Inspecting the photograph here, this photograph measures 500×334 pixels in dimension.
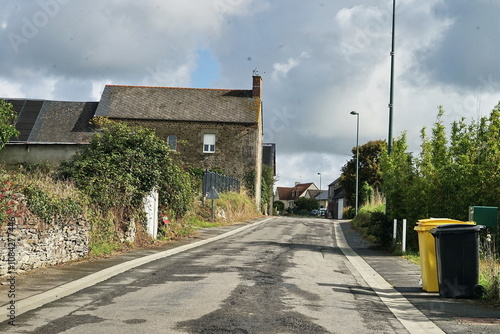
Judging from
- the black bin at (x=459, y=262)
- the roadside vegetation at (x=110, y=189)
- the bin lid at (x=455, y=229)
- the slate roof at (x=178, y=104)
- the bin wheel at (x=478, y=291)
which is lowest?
the bin wheel at (x=478, y=291)

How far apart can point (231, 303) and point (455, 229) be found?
4.20 meters

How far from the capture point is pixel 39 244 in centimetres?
1239

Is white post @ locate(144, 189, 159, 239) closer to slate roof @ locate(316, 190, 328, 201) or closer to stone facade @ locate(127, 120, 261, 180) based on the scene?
stone facade @ locate(127, 120, 261, 180)

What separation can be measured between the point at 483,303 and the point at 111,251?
32.1 feet

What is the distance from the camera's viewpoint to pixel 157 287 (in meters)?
10.6

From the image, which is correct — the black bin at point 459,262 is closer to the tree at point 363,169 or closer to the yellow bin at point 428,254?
the yellow bin at point 428,254

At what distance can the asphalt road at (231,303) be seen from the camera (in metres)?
7.46

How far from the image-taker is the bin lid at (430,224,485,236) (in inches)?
410

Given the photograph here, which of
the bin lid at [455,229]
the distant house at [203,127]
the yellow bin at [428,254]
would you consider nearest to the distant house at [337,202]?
the distant house at [203,127]

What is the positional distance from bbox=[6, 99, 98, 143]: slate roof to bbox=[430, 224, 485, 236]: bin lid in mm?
36432

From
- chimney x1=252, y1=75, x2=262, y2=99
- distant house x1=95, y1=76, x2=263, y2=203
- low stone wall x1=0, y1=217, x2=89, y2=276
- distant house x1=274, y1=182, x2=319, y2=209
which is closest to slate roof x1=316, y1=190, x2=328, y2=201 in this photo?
distant house x1=274, y1=182, x2=319, y2=209

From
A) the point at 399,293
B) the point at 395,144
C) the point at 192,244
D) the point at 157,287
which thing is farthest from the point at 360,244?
the point at 157,287

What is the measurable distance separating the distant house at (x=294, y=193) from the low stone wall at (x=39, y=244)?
131m

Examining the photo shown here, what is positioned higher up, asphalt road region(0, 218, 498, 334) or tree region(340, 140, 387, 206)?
tree region(340, 140, 387, 206)
